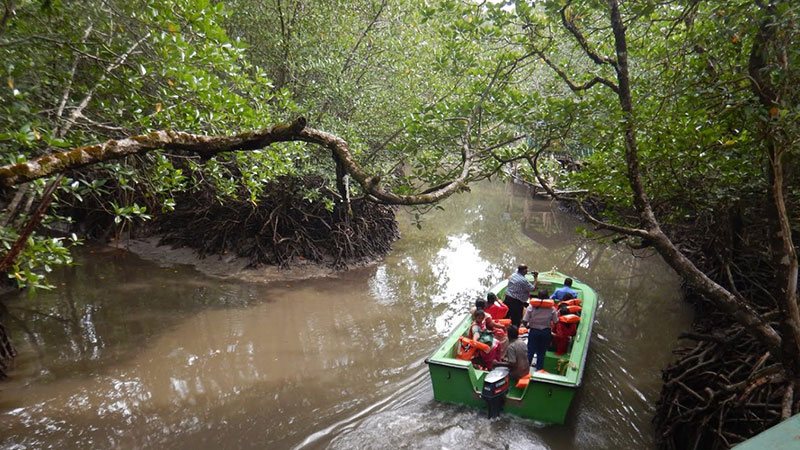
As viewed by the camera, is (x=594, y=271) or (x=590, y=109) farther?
(x=594, y=271)

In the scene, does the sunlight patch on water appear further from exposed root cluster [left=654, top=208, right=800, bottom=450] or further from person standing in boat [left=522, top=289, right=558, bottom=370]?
exposed root cluster [left=654, top=208, right=800, bottom=450]

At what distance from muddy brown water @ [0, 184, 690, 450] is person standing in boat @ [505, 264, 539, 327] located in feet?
4.57

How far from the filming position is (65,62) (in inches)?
162

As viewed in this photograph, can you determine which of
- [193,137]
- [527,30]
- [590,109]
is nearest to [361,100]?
[527,30]

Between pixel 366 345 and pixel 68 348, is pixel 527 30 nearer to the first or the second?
pixel 366 345

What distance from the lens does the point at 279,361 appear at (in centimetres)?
663

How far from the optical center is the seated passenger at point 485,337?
18.9 feet

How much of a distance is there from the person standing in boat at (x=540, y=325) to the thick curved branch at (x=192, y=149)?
341 centimetres

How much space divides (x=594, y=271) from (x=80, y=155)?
12.8 meters

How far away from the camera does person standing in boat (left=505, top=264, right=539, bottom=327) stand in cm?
707

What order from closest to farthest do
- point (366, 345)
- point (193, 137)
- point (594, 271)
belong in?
1. point (193, 137)
2. point (366, 345)
3. point (594, 271)

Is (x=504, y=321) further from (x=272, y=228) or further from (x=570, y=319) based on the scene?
(x=272, y=228)

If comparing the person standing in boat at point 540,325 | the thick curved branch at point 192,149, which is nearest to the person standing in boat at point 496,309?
the person standing in boat at point 540,325

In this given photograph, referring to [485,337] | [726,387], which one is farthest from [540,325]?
[726,387]
